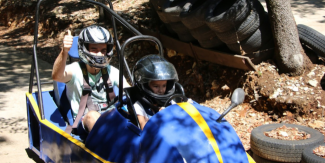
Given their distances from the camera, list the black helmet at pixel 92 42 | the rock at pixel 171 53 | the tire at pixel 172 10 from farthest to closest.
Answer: the rock at pixel 171 53, the tire at pixel 172 10, the black helmet at pixel 92 42

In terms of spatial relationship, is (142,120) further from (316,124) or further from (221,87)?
(221,87)

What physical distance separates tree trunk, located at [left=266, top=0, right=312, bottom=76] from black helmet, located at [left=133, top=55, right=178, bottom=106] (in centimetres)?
311

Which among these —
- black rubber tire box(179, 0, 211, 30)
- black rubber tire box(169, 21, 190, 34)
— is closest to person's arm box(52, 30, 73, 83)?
black rubber tire box(179, 0, 211, 30)

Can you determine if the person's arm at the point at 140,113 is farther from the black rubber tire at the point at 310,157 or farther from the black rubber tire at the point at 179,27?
the black rubber tire at the point at 179,27

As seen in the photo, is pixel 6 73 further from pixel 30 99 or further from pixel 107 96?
pixel 107 96

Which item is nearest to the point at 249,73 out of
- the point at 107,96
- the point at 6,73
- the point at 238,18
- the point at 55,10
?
the point at 238,18

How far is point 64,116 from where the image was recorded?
14.2 ft

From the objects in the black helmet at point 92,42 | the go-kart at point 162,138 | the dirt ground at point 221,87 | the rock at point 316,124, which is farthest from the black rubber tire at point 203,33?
the go-kart at point 162,138

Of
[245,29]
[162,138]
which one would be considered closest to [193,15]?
[245,29]

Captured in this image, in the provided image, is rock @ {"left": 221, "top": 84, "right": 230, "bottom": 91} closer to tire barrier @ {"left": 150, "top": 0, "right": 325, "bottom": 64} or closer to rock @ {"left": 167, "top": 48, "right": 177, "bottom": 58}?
tire barrier @ {"left": 150, "top": 0, "right": 325, "bottom": 64}

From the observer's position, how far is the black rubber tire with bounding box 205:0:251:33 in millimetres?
5457

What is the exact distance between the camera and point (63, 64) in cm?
347

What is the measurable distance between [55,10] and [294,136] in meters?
9.49

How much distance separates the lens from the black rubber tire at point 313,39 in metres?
5.76
